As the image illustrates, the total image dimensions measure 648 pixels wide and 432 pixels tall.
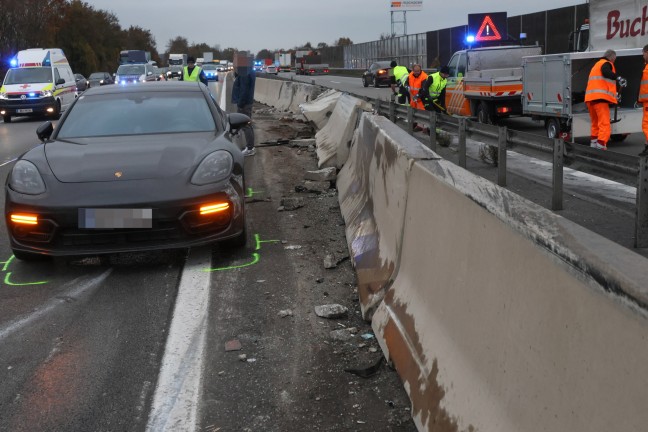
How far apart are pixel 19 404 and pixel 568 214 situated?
245 inches

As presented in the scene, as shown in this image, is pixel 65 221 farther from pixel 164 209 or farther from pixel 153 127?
pixel 153 127

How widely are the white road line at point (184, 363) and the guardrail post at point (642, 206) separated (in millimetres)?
3584

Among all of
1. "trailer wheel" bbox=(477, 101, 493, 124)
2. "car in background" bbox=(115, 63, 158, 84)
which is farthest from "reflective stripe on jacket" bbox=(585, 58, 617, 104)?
"car in background" bbox=(115, 63, 158, 84)

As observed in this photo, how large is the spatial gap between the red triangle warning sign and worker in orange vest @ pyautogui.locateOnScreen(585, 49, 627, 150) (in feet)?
37.7

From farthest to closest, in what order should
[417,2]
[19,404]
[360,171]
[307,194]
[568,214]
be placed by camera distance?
[417,2] < [307,194] < [568,214] < [360,171] < [19,404]

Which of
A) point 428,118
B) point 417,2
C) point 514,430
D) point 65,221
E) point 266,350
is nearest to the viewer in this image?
point 514,430

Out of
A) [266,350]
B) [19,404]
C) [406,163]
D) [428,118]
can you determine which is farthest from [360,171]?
[428,118]

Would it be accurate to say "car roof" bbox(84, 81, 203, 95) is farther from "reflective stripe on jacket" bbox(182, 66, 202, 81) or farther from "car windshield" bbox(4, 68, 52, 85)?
"car windshield" bbox(4, 68, 52, 85)

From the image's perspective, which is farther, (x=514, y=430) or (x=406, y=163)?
(x=406, y=163)

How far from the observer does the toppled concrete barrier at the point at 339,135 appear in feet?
32.1

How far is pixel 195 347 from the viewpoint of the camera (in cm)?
435

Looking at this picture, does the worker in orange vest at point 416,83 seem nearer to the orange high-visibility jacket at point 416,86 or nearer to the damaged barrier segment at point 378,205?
the orange high-visibility jacket at point 416,86

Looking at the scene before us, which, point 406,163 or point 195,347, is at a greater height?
point 406,163

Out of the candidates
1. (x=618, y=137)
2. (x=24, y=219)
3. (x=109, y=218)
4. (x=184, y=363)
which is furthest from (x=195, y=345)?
(x=618, y=137)
